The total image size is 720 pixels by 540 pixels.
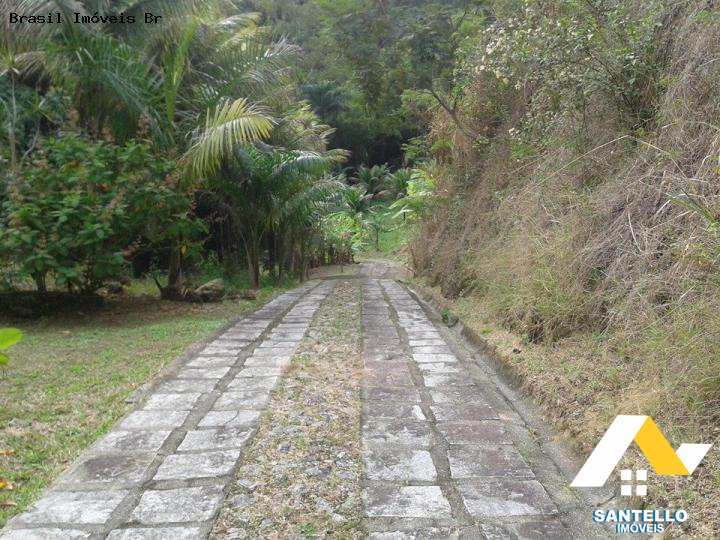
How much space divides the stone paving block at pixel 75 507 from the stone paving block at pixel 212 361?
2340mm

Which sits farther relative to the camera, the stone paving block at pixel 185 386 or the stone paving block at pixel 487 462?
the stone paving block at pixel 185 386

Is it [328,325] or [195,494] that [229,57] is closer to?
[328,325]

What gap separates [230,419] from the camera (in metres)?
3.92

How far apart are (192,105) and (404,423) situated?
6.92 m

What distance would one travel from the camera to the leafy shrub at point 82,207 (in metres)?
7.24

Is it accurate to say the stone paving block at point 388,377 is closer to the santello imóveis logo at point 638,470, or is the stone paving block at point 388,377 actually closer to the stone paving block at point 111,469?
the santello imóveis logo at point 638,470

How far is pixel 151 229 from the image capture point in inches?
328

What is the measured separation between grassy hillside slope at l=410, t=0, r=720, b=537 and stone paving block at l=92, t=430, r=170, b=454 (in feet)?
8.08

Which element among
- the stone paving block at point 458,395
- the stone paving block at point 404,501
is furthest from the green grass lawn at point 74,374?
the stone paving block at point 458,395

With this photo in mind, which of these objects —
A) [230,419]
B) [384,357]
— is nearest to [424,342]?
[384,357]

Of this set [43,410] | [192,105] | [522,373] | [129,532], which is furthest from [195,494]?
[192,105]

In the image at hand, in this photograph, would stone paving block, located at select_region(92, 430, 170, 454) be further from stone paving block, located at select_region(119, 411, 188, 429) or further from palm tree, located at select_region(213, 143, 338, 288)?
palm tree, located at select_region(213, 143, 338, 288)

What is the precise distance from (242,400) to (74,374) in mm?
1801

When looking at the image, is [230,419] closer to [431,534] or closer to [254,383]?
[254,383]
